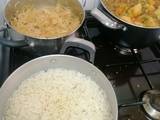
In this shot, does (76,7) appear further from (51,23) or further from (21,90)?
(21,90)

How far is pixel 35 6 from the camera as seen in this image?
921 mm

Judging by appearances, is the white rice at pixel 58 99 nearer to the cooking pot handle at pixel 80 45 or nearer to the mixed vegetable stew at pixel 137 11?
the cooking pot handle at pixel 80 45

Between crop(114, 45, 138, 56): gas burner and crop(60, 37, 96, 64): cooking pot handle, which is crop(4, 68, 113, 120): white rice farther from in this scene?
crop(114, 45, 138, 56): gas burner

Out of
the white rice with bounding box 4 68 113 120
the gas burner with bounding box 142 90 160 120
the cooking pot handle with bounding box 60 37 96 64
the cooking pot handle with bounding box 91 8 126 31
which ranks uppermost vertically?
the cooking pot handle with bounding box 91 8 126 31

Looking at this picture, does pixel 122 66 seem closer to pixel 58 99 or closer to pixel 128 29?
pixel 128 29

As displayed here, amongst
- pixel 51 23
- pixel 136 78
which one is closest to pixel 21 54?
pixel 51 23

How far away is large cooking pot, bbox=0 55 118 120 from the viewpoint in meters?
0.70

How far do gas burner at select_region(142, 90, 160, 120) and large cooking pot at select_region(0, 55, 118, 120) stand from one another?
11 cm

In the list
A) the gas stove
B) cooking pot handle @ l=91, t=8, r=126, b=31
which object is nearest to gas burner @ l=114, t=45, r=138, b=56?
the gas stove

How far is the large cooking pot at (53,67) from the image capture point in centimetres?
70

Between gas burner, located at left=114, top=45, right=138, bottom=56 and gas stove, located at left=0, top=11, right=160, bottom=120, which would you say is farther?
gas burner, located at left=114, top=45, right=138, bottom=56

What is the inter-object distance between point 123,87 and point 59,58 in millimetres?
198

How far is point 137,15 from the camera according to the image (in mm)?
867

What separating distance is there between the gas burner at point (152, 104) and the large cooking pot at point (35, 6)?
26 centimetres
